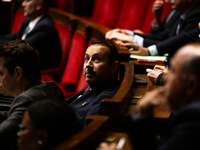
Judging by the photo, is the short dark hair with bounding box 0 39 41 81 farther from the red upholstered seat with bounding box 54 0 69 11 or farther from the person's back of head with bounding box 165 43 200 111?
the red upholstered seat with bounding box 54 0 69 11

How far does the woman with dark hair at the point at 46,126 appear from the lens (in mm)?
486

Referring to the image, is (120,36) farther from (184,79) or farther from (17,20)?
(17,20)

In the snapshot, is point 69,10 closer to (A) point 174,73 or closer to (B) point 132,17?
(B) point 132,17

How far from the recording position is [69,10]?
229 centimetres

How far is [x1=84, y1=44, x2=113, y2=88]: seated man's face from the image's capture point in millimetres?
954

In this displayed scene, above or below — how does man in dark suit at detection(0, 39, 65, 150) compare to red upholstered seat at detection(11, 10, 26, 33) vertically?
above

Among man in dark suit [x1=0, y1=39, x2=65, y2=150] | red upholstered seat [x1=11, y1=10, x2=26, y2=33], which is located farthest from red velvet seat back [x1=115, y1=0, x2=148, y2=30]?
man in dark suit [x1=0, y1=39, x2=65, y2=150]

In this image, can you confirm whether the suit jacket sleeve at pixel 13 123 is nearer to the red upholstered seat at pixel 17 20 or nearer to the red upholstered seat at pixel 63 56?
the red upholstered seat at pixel 63 56

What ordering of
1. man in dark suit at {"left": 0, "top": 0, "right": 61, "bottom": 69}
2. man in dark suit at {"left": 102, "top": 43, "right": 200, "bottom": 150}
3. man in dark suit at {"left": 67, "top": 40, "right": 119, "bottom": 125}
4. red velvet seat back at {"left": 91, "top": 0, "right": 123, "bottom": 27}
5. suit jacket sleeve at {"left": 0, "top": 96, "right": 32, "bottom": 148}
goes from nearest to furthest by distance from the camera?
1. man in dark suit at {"left": 102, "top": 43, "right": 200, "bottom": 150}
2. suit jacket sleeve at {"left": 0, "top": 96, "right": 32, "bottom": 148}
3. man in dark suit at {"left": 67, "top": 40, "right": 119, "bottom": 125}
4. man in dark suit at {"left": 0, "top": 0, "right": 61, "bottom": 69}
5. red velvet seat back at {"left": 91, "top": 0, "right": 123, "bottom": 27}

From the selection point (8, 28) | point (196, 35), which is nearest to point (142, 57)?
point (196, 35)

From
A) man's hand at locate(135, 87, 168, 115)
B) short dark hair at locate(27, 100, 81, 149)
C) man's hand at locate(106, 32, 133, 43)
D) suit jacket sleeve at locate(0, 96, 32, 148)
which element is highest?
man's hand at locate(135, 87, 168, 115)

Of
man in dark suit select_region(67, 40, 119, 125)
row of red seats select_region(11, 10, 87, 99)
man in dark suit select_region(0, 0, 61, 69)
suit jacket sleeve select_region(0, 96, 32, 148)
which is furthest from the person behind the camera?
man in dark suit select_region(0, 0, 61, 69)

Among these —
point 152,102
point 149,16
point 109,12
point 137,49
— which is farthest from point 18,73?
point 109,12

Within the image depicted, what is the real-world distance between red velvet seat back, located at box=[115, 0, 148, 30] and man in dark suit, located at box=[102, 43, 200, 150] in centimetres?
146
